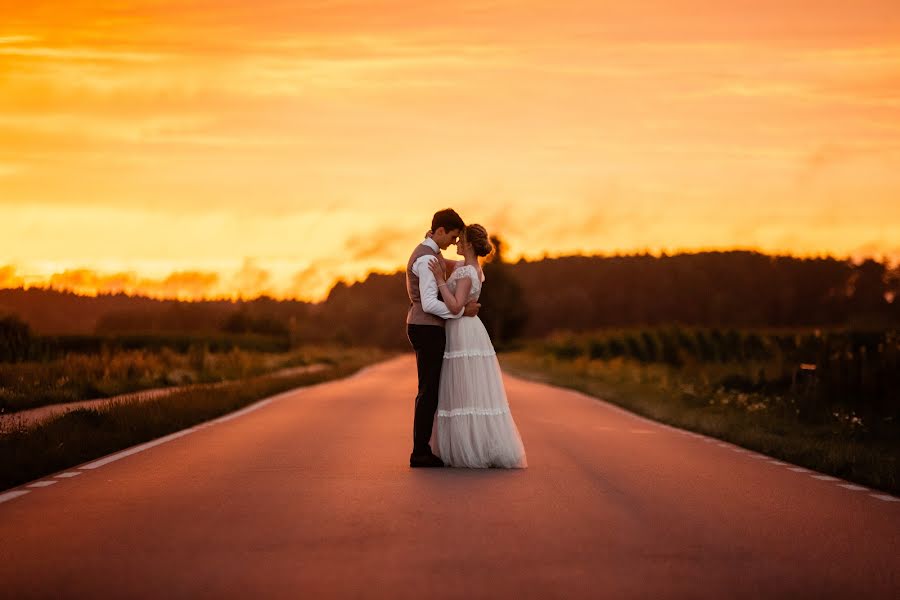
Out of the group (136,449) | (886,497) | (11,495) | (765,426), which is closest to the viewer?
(11,495)

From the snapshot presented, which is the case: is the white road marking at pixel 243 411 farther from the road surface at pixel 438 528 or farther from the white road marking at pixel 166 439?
the road surface at pixel 438 528

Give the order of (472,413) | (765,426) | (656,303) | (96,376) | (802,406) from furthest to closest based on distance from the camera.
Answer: (656,303) → (96,376) → (802,406) → (765,426) → (472,413)

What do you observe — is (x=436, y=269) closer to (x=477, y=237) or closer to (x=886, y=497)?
(x=477, y=237)

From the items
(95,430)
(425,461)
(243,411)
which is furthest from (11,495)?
(243,411)

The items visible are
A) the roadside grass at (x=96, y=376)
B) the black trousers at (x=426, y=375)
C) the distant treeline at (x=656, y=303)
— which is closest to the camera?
the black trousers at (x=426, y=375)

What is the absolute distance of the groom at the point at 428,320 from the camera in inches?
508

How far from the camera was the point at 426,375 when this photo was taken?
1308 centimetres

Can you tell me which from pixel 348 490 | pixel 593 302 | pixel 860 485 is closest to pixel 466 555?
pixel 348 490

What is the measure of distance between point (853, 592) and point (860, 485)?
5.60 meters

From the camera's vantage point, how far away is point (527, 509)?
9.76 metres

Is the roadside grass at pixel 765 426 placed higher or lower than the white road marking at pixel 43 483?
higher

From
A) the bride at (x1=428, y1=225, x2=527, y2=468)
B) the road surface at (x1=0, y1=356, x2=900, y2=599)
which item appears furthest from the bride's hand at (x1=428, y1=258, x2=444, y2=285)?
the road surface at (x1=0, y1=356, x2=900, y2=599)

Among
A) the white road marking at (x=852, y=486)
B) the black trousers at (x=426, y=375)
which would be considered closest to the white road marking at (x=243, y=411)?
the black trousers at (x=426, y=375)

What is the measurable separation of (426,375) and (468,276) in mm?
1069
